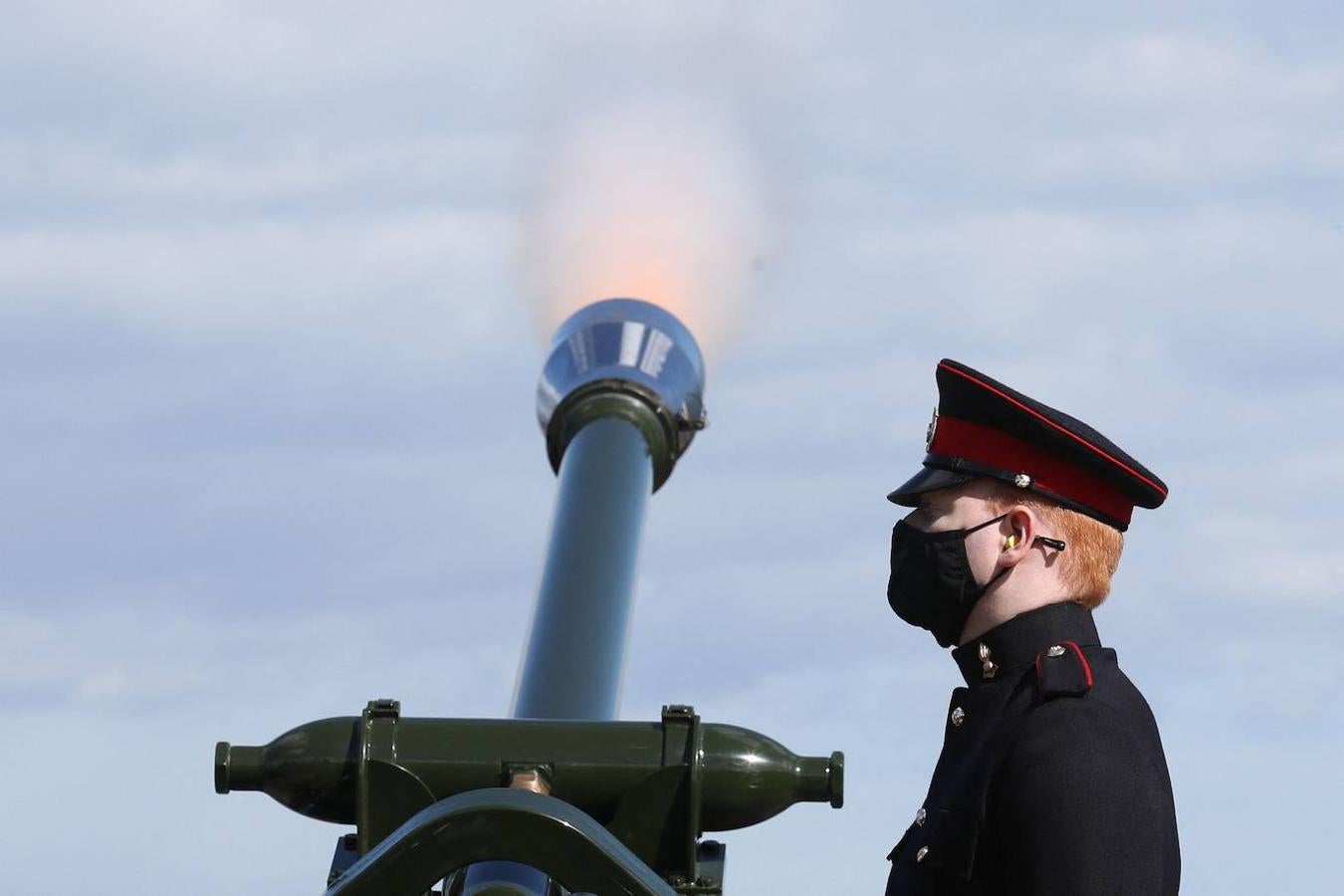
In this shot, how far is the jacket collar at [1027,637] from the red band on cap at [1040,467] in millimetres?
250

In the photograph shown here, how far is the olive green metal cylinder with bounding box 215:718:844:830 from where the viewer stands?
6691 millimetres

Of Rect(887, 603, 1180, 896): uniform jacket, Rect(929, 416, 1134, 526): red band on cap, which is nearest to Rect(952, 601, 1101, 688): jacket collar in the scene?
Rect(887, 603, 1180, 896): uniform jacket

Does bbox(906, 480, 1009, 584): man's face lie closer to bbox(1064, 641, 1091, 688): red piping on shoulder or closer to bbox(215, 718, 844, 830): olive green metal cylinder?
bbox(1064, 641, 1091, 688): red piping on shoulder

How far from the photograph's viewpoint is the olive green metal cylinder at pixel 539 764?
6691 millimetres

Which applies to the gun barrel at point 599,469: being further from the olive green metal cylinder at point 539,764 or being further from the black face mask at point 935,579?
the black face mask at point 935,579

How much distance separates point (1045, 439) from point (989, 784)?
79cm

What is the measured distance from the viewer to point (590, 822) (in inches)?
215

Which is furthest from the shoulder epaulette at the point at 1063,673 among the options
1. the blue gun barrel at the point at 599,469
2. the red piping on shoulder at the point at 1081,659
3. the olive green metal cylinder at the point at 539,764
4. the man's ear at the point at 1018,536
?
the blue gun barrel at the point at 599,469

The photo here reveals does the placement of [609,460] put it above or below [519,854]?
above

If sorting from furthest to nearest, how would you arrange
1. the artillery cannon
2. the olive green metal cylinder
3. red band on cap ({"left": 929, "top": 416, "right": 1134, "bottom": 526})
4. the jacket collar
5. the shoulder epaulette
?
the olive green metal cylinder < red band on cap ({"left": 929, "top": 416, "right": 1134, "bottom": 526}) < the jacket collar < the shoulder epaulette < the artillery cannon

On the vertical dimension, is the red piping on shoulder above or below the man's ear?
below

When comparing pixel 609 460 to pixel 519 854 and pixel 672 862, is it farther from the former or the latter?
pixel 519 854

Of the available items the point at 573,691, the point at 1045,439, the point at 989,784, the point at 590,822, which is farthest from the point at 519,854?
the point at 573,691

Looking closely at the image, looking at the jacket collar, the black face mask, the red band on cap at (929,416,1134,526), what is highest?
the red band on cap at (929,416,1134,526)
